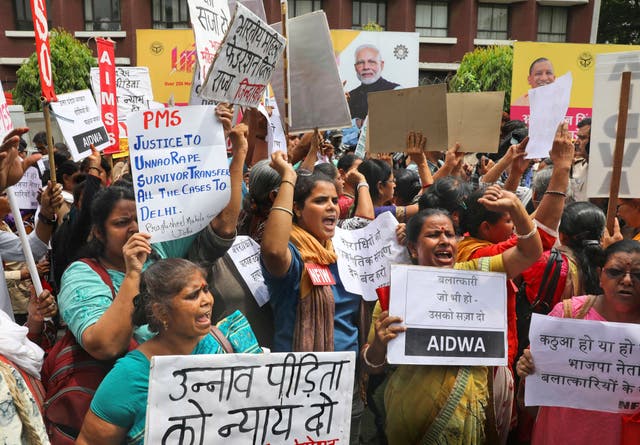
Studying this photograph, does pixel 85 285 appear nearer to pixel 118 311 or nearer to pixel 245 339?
pixel 118 311

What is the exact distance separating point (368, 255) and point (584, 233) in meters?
1.04

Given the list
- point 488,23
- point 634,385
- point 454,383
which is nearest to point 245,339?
point 454,383

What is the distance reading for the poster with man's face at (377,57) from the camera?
678 inches

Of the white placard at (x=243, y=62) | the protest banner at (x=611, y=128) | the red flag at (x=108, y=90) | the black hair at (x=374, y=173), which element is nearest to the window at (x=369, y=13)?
the red flag at (x=108, y=90)

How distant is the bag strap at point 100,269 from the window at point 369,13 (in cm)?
2943

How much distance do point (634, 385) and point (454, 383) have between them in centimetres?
65

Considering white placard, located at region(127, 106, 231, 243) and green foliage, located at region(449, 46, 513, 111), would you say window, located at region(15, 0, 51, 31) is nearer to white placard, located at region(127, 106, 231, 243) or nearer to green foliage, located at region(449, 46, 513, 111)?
green foliage, located at region(449, 46, 513, 111)

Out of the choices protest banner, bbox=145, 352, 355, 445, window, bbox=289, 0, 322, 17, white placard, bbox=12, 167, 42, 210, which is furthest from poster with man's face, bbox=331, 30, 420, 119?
protest banner, bbox=145, 352, 355, 445

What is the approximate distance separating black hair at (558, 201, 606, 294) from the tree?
123 feet

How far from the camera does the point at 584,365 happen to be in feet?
8.11

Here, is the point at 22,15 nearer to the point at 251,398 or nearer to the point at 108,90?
the point at 108,90

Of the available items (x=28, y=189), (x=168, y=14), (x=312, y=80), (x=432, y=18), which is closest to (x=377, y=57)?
(x=28, y=189)

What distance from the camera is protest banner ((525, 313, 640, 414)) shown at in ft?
7.94

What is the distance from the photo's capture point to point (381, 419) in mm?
3330
